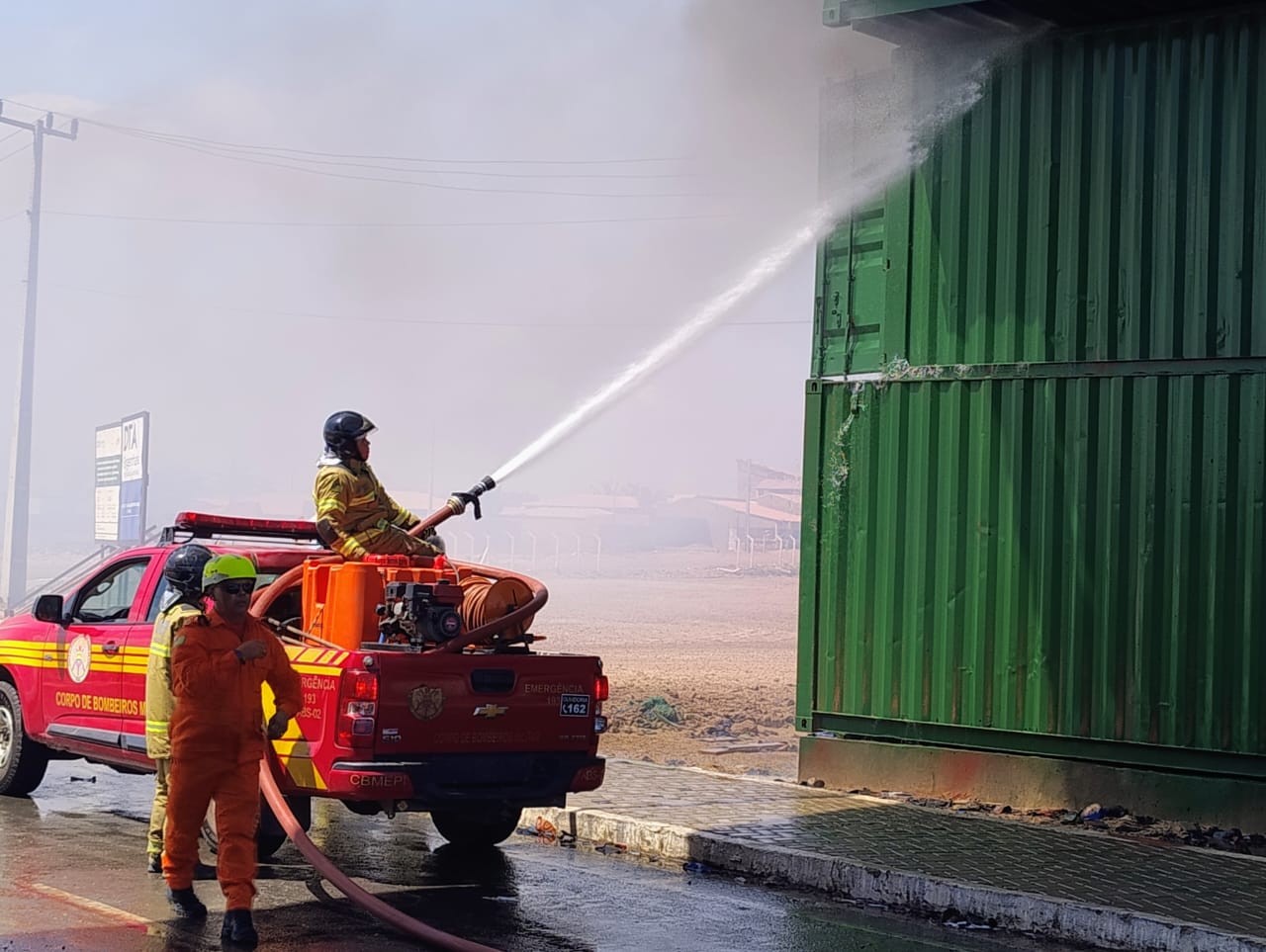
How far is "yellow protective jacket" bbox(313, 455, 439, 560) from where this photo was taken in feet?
30.9

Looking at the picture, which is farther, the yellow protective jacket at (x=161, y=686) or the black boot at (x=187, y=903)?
the yellow protective jacket at (x=161, y=686)

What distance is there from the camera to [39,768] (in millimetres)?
11086

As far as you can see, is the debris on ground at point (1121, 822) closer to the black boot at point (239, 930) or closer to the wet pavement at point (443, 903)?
the wet pavement at point (443, 903)

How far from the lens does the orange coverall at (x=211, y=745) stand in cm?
716

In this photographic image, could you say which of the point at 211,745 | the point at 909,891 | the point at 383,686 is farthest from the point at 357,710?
the point at 909,891

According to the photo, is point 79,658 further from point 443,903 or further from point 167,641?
point 443,903

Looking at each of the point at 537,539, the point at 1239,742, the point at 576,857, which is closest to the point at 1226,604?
the point at 1239,742

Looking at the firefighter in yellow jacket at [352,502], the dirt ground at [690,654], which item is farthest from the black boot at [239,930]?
the dirt ground at [690,654]

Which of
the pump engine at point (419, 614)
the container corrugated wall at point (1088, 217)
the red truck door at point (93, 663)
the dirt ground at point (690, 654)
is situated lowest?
the dirt ground at point (690, 654)

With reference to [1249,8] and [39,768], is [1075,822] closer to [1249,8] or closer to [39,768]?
[1249,8]

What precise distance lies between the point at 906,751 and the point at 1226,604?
2567 mm

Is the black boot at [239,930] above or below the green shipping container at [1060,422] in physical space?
below

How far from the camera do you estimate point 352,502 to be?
31.1ft

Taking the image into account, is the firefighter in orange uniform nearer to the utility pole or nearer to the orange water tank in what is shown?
the orange water tank
